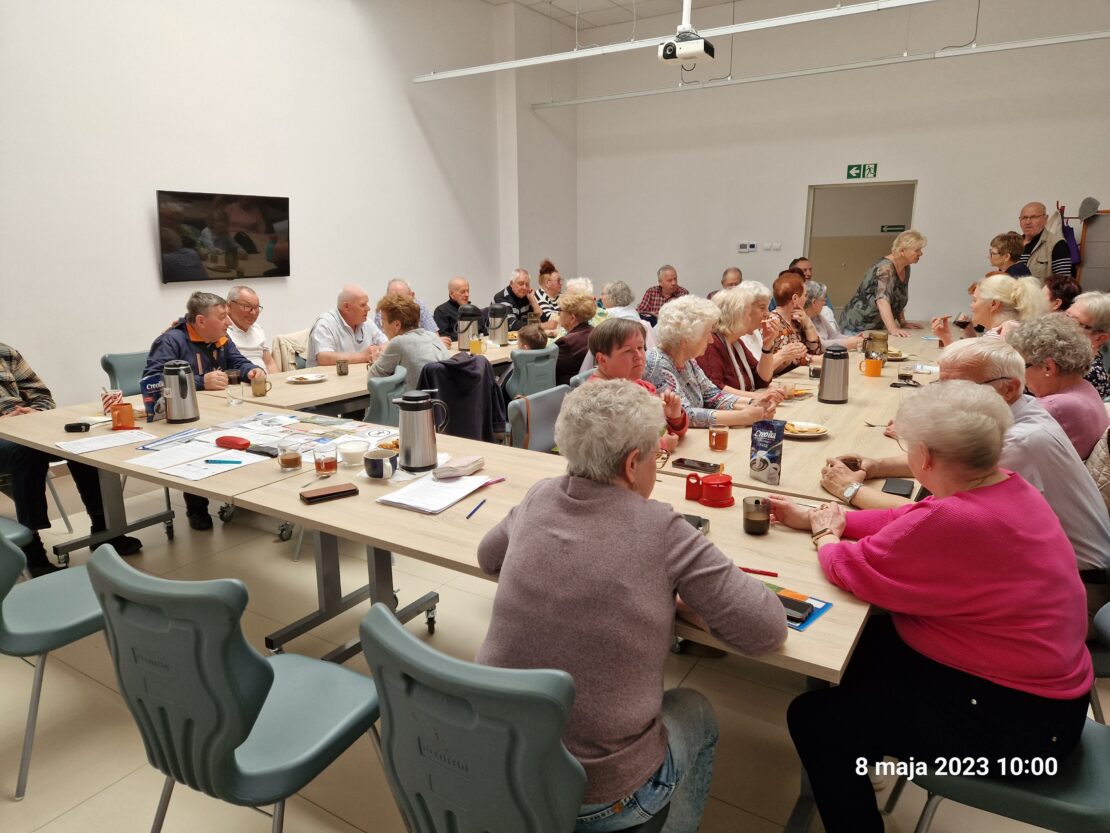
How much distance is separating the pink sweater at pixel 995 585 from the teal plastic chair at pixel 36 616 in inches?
85.5

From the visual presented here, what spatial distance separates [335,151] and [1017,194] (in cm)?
736

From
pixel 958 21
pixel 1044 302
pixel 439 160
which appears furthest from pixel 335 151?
pixel 958 21

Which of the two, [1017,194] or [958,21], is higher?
[958,21]

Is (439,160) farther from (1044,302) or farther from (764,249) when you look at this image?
(1044,302)

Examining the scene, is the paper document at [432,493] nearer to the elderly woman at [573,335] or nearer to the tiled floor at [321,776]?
the tiled floor at [321,776]

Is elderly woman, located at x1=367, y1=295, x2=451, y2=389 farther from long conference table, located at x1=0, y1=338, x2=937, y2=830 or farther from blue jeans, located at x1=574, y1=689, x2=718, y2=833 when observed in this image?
blue jeans, located at x1=574, y1=689, x2=718, y2=833

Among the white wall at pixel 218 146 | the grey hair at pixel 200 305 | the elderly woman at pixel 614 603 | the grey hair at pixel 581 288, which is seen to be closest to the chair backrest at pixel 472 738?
the elderly woman at pixel 614 603

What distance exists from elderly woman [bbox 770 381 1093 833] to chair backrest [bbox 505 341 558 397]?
2.98 metres

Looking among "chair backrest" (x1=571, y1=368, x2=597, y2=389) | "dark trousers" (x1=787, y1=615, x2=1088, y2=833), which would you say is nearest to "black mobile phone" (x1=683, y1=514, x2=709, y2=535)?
"dark trousers" (x1=787, y1=615, x2=1088, y2=833)

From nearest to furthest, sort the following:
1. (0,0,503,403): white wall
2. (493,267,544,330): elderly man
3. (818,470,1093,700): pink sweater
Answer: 1. (818,470,1093,700): pink sweater
2. (0,0,503,403): white wall
3. (493,267,544,330): elderly man

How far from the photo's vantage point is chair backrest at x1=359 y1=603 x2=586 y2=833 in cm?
109

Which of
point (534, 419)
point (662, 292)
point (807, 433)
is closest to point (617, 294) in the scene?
point (662, 292)

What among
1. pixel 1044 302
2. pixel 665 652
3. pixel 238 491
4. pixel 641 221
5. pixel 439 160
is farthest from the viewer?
pixel 641 221

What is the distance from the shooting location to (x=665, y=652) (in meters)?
1.38
